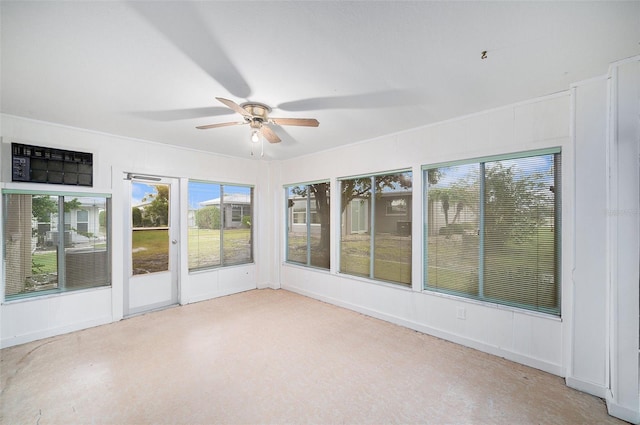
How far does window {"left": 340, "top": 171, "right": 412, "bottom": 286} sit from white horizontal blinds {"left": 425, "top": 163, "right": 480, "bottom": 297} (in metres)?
0.33

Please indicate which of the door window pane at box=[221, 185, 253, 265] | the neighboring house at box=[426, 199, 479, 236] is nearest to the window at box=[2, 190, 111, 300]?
the door window pane at box=[221, 185, 253, 265]

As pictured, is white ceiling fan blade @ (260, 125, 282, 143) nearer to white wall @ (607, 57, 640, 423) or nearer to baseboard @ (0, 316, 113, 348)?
white wall @ (607, 57, 640, 423)

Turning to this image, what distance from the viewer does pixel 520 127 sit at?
283cm

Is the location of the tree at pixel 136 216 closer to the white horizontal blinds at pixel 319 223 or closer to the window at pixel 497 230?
the white horizontal blinds at pixel 319 223

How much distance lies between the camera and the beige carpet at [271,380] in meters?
2.06

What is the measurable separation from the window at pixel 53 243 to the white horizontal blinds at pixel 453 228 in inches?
179

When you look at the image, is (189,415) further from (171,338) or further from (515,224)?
(515,224)

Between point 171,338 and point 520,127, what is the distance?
4666 millimetres

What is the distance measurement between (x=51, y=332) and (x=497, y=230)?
18.0ft

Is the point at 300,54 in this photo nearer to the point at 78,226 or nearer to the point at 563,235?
the point at 563,235

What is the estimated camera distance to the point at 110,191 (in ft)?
12.6

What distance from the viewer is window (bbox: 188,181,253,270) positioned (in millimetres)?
4805

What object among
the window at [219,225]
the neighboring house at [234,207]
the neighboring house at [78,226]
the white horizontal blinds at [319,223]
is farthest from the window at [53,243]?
the white horizontal blinds at [319,223]

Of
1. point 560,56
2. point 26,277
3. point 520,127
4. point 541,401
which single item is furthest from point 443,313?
point 26,277
